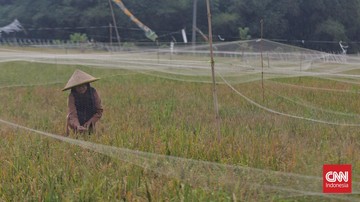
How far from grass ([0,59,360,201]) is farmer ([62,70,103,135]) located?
0.17 metres

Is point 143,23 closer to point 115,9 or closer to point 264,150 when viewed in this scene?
point 115,9

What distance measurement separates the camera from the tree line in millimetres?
36750

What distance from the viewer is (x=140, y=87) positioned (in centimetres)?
962

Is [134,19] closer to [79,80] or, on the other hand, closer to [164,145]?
[79,80]

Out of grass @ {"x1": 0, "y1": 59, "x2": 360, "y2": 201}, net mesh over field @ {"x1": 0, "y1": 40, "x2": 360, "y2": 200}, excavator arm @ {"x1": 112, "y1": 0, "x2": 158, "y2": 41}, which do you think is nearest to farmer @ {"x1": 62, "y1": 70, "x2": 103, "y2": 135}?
grass @ {"x1": 0, "y1": 59, "x2": 360, "y2": 201}

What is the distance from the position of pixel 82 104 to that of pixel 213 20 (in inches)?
1377

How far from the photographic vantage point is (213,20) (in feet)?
127

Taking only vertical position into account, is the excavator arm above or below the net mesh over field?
above

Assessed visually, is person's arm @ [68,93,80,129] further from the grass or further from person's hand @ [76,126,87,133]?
the grass

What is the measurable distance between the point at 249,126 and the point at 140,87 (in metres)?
Result: 4.99

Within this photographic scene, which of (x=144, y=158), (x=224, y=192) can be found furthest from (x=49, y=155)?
(x=224, y=192)

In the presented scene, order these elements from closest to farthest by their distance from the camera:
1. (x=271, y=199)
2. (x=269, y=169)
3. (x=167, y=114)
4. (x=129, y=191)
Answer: (x=271, y=199), (x=129, y=191), (x=269, y=169), (x=167, y=114)

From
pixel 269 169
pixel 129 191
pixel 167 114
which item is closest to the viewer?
pixel 129 191

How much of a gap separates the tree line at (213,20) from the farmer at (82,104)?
103ft
